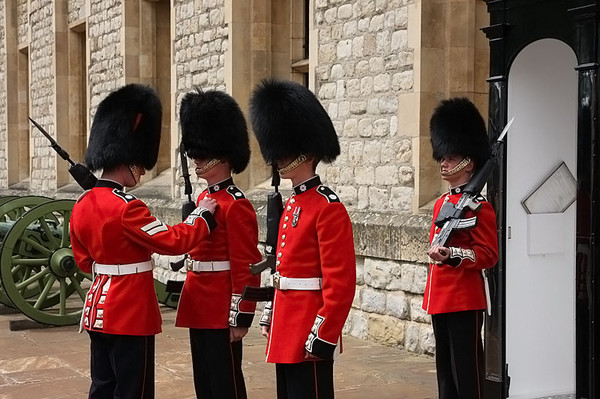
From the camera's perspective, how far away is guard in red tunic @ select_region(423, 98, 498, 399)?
13.1 ft

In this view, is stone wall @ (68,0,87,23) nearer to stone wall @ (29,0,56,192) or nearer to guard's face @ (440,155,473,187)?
stone wall @ (29,0,56,192)

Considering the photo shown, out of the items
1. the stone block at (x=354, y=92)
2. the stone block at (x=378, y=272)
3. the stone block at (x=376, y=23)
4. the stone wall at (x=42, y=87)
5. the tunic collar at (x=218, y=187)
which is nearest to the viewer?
the tunic collar at (x=218, y=187)

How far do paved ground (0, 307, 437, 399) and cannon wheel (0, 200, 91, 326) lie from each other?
0.23m

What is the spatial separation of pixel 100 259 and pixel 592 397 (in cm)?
202

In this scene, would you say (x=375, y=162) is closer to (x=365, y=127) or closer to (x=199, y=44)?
(x=365, y=127)

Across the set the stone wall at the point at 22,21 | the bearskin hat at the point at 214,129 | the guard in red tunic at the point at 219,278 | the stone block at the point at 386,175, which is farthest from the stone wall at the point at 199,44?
the stone wall at the point at 22,21

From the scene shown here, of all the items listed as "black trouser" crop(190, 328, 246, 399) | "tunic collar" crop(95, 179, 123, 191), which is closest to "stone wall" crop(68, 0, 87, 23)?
"tunic collar" crop(95, 179, 123, 191)

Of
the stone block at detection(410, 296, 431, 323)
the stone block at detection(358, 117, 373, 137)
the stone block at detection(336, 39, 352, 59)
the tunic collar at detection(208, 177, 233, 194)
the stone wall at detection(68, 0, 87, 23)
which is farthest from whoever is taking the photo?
the stone wall at detection(68, 0, 87, 23)

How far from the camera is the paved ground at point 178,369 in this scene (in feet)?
16.9

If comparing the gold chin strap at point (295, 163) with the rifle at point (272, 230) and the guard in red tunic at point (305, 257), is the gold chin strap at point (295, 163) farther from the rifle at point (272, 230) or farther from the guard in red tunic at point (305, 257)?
the rifle at point (272, 230)

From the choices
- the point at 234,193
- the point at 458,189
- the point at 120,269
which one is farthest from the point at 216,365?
the point at 458,189

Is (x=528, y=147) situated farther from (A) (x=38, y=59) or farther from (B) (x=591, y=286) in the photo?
(A) (x=38, y=59)

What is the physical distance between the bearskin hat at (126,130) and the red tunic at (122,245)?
0.16 meters

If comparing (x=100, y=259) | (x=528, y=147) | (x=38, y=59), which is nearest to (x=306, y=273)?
(x=100, y=259)
